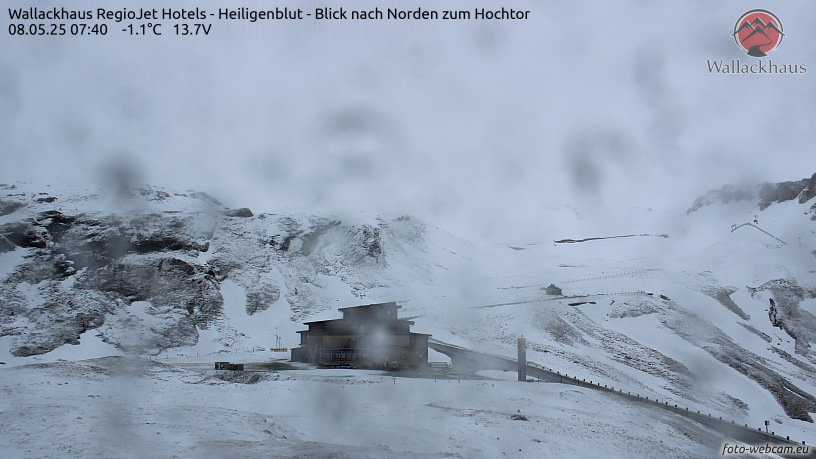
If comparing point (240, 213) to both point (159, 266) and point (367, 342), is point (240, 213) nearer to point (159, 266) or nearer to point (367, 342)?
point (159, 266)

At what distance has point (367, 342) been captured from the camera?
42844 mm

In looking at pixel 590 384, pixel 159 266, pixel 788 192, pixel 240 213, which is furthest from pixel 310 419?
pixel 788 192

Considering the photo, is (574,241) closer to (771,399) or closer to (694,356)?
(694,356)

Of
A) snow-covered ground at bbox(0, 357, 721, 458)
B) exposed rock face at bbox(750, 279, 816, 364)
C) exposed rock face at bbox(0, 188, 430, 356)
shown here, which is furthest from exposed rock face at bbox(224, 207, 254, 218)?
exposed rock face at bbox(750, 279, 816, 364)

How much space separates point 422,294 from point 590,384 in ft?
127

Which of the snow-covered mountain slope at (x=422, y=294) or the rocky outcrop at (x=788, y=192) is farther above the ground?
the rocky outcrop at (x=788, y=192)

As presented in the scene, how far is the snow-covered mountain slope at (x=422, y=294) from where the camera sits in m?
48.7

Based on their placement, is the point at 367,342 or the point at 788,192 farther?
the point at 788,192

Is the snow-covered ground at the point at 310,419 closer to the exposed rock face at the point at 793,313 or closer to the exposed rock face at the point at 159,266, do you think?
the exposed rock face at the point at 159,266

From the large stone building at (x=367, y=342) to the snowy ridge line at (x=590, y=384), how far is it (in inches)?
166

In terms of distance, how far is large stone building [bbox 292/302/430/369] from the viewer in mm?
41344

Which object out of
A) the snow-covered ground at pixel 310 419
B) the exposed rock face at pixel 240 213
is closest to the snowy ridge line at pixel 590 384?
the snow-covered ground at pixel 310 419

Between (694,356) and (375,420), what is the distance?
46.5m

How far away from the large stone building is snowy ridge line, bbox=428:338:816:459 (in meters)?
4.21
